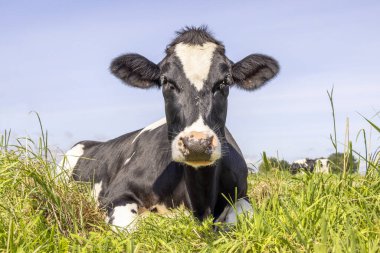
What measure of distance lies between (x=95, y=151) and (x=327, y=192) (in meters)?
6.75

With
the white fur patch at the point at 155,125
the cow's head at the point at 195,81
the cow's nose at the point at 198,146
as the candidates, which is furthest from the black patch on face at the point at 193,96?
the white fur patch at the point at 155,125

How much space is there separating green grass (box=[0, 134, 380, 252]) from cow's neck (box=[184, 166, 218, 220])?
4.32 feet

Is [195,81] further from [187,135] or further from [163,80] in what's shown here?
[187,135]

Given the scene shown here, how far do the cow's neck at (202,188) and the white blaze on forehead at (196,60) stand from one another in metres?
1.06

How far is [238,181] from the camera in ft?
23.4

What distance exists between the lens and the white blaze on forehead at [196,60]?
245 inches

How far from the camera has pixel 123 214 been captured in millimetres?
6875

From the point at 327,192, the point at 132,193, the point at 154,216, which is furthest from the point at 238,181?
the point at 327,192

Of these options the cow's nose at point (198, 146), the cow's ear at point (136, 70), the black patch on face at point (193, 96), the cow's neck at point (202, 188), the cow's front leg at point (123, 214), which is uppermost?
the cow's ear at point (136, 70)

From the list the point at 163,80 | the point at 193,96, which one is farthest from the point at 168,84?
the point at 193,96

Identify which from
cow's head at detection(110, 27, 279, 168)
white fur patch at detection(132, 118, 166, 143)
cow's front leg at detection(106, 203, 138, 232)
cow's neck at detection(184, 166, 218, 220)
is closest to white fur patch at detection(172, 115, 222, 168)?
cow's head at detection(110, 27, 279, 168)

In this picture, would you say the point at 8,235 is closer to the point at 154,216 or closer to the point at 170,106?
the point at 154,216

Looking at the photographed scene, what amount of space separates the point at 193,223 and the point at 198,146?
799mm

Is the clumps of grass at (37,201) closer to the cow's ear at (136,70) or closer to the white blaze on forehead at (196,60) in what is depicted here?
the white blaze on forehead at (196,60)
